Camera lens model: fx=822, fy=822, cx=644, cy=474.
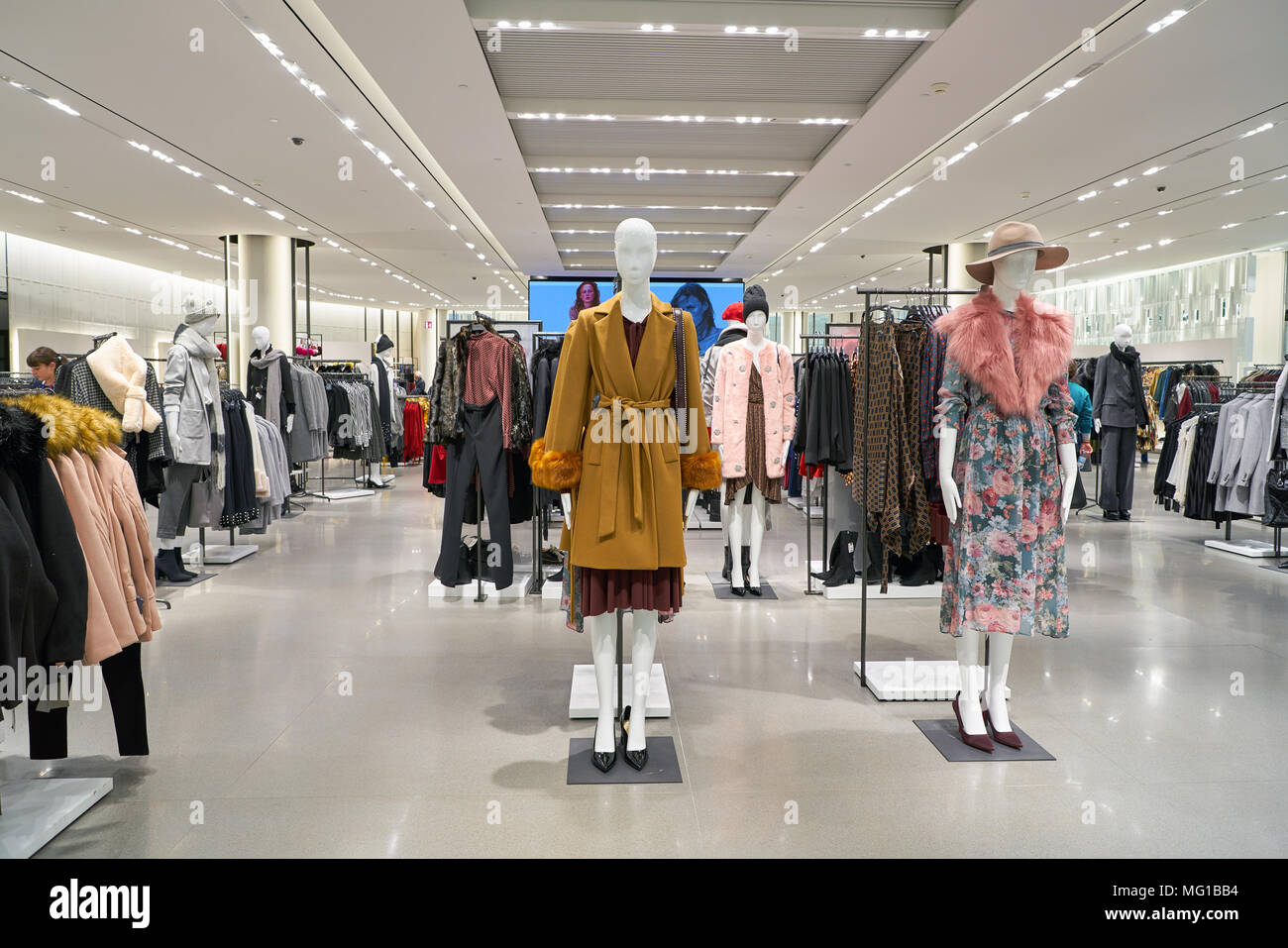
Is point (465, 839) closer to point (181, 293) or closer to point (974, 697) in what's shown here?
point (974, 697)

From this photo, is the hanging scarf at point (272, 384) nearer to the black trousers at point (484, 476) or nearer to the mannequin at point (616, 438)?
the black trousers at point (484, 476)

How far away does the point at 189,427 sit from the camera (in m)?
5.10

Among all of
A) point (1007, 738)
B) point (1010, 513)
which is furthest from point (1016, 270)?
point (1007, 738)

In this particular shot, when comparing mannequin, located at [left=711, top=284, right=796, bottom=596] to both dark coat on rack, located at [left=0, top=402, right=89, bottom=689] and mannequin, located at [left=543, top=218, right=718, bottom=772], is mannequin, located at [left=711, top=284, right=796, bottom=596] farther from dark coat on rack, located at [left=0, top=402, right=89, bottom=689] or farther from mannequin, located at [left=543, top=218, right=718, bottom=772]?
dark coat on rack, located at [left=0, top=402, right=89, bottom=689]

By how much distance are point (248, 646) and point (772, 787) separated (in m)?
2.86

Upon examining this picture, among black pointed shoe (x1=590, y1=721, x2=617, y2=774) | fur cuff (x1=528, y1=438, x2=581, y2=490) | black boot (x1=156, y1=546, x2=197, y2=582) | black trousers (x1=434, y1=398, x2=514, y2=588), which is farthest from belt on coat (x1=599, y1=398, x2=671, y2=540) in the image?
black boot (x1=156, y1=546, x2=197, y2=582)

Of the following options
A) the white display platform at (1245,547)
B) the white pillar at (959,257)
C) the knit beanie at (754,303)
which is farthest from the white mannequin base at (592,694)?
the white pillar at (959,257)

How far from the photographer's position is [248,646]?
4164 mm

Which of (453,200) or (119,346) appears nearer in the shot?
(119,346)

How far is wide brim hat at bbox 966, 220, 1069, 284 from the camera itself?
9.06 feet

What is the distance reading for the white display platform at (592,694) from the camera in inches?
128

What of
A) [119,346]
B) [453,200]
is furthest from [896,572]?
[453,200]

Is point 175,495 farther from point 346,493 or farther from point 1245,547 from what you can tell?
point 1245,547

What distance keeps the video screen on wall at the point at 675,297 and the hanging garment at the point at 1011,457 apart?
397 inches
